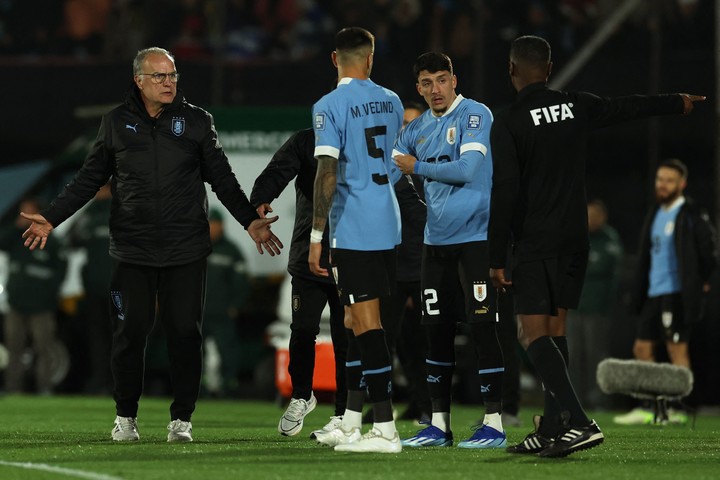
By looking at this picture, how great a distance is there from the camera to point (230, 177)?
810 centimetres

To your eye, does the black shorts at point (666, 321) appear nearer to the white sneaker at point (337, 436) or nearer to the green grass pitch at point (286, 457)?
the green grass pitch at point (286, 457)

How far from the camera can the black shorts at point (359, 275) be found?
22.8 ft

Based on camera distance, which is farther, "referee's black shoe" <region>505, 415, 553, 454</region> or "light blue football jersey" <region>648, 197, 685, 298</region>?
"light blue football jersey" <region>648, 197, 685, 298</region>

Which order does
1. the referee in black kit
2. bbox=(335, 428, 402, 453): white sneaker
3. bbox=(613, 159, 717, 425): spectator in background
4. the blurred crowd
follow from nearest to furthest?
the referee in black kit → bbox=(335, 428, 402, 453): white sneaker → bbox=(613, 159, 717, 425): spectator in background → the blurred crowd

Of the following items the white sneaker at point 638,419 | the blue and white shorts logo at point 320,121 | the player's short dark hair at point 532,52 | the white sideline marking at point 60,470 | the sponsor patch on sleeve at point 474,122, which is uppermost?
the player's short dark hair at point 532,52

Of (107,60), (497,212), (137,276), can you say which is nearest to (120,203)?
(137,276)

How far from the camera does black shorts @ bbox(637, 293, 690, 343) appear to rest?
37.6 feet

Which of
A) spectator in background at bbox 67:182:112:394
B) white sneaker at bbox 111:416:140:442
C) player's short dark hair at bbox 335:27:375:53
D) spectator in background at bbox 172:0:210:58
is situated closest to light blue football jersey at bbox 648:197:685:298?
white sneaker at bbox 111:416:140:442

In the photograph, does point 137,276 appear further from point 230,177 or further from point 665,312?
point 665,312

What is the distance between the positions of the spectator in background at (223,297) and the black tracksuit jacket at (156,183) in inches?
238

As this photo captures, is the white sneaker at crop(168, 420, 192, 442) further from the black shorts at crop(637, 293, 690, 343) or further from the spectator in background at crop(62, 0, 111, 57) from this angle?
the spectator in background at crop(62, 0, 111, 57)

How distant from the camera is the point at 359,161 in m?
7.01

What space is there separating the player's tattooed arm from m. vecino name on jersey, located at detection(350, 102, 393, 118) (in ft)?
0.82

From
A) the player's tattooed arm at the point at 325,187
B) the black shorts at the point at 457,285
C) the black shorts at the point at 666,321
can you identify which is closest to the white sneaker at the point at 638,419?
the black shorts at the point at 666,321
